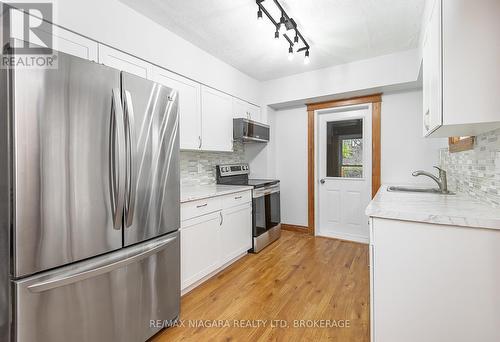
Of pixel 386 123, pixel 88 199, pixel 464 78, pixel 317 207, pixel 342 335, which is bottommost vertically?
pixel 342 335

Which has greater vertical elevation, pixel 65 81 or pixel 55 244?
pixel 65 81

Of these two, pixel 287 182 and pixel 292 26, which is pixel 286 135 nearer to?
pixel 287 182

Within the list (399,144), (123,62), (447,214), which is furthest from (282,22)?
(399,144)

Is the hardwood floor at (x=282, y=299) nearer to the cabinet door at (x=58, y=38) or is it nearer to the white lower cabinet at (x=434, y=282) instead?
the white lower cabinet at (x=434, y=282)

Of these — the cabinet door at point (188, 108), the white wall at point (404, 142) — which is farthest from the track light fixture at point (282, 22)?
the white wall at point (404, 142)

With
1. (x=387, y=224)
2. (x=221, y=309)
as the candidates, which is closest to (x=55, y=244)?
(x=221, y=309)

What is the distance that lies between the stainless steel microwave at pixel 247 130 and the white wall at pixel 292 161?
1.85 ft

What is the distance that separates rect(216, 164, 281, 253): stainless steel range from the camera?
3.19 m

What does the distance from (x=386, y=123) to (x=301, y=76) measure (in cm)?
140

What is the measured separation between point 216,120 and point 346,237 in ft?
8.63

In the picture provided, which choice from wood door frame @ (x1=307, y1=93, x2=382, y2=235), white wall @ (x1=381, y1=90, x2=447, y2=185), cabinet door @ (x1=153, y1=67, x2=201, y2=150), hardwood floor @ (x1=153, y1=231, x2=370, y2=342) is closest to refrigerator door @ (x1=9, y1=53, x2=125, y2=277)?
hardwood floor @ (x1=153, y1=231, x2=370, y2=342)

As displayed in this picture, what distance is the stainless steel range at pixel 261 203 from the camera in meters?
3.19

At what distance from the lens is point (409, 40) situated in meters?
2.65

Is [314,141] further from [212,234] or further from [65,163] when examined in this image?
[65,163]
